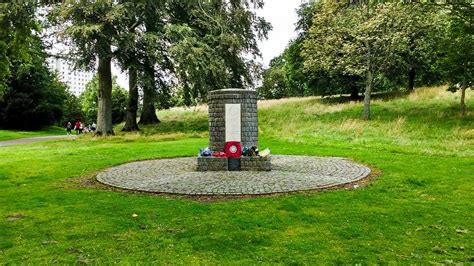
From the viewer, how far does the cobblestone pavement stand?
857cm

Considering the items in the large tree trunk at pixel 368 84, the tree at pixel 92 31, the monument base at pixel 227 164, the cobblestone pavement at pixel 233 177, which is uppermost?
the tree at pixel 92 31

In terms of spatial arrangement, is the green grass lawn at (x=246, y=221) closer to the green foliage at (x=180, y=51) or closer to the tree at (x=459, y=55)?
the tree at (x=459, y=55)

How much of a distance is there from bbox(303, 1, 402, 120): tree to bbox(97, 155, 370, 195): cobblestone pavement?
13.7 metres

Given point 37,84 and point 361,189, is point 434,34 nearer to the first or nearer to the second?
point 361,189

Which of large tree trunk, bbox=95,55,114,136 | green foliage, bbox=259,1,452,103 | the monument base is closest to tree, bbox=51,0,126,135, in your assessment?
large tree trunk, bbox=95,55,114,136

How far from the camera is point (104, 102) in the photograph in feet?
81.3

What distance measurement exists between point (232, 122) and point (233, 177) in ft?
6.33

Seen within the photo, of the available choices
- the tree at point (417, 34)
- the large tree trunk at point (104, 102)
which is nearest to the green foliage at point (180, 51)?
the large tree trunk at point (104, 102)

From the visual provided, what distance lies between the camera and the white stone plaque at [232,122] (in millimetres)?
11383

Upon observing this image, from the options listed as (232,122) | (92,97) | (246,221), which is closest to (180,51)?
(232,122)

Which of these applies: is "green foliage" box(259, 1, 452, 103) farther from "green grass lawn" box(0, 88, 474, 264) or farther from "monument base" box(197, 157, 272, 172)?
"monument base" box(197, 157, 272, 172)

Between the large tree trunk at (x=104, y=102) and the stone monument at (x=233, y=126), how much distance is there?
14.7 meters

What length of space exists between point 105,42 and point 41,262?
20.0m

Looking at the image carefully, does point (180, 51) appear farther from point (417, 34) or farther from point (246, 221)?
point (246, 221)
